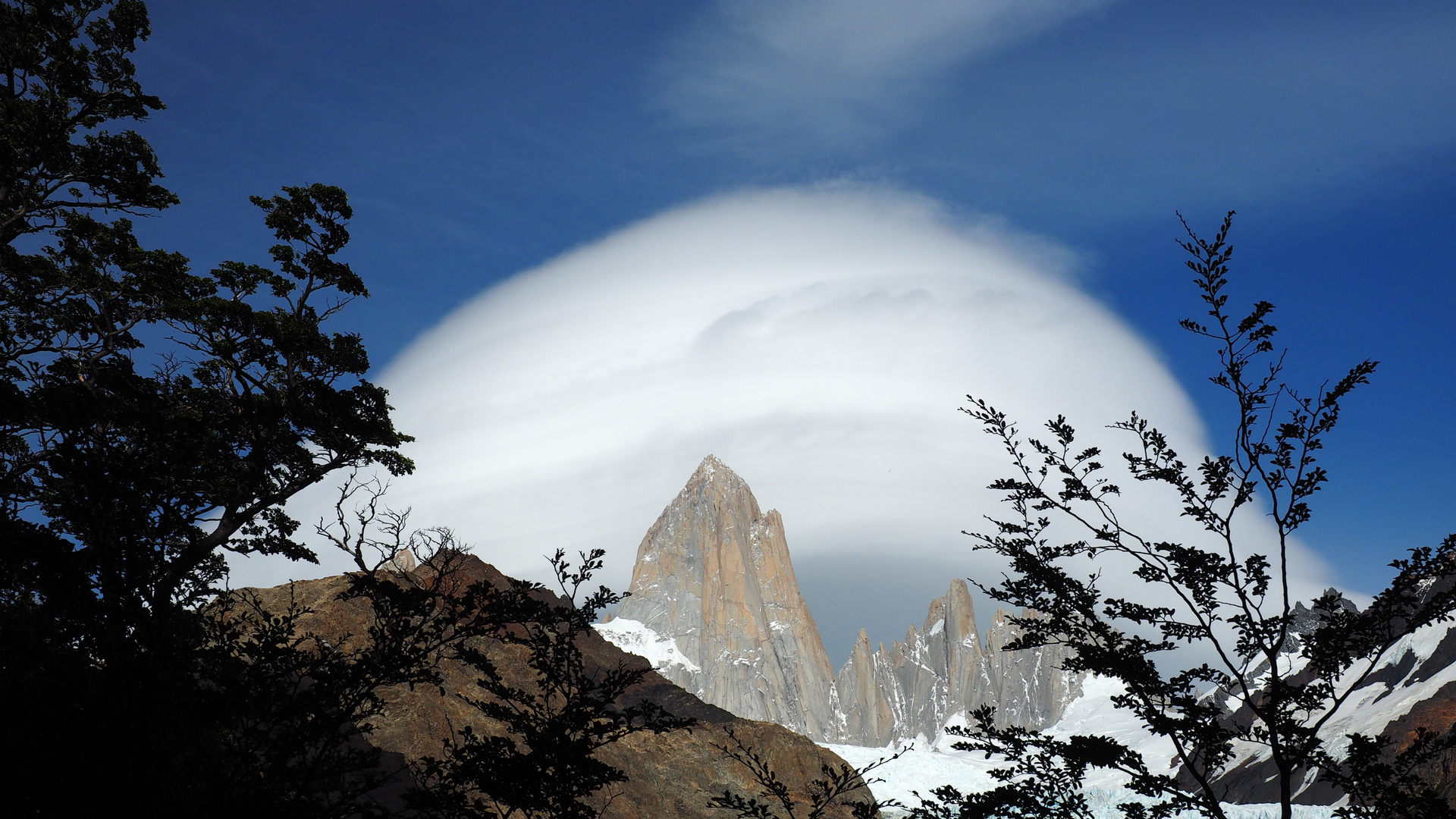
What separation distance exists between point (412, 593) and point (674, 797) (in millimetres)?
38287

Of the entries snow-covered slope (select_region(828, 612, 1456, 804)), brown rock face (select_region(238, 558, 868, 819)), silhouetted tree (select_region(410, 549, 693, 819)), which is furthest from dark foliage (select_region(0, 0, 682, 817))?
snow-covered slope (select_region(828, 612, 1456, 804))

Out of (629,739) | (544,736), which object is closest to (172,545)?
(544,736)

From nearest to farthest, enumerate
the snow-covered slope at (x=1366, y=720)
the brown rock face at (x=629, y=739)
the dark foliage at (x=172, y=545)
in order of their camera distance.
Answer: the dark foliage at (x=172, y=545) < the brown rock face at (x=629, y=739) < the snow-covered slope at (x=1366, y=720)

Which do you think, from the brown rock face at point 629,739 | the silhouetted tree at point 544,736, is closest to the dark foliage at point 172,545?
the silhouetted tree at point 544,736

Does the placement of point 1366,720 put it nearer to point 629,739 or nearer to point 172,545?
point 629,739

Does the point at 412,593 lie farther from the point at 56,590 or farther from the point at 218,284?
the point at 218,284

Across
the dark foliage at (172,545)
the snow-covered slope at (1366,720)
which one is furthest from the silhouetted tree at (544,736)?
the snow-covered slope at (1366,720)

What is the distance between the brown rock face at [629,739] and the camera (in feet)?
129

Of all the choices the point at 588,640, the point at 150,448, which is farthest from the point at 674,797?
the point at 150,448

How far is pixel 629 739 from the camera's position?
164ft

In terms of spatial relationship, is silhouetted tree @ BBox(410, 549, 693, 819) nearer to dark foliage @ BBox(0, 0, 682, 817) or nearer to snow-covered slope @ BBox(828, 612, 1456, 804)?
dark foliage @ BBox(0, 0, 682, 817)

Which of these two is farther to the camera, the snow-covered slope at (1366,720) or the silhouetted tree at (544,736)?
the snow-covered slope at (1366,720)

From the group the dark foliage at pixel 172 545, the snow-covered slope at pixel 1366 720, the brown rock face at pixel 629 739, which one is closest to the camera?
the dark foliage at pixel 172 545

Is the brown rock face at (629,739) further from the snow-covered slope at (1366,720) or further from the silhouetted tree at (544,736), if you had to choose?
the silhouetted tree at (544,736)
